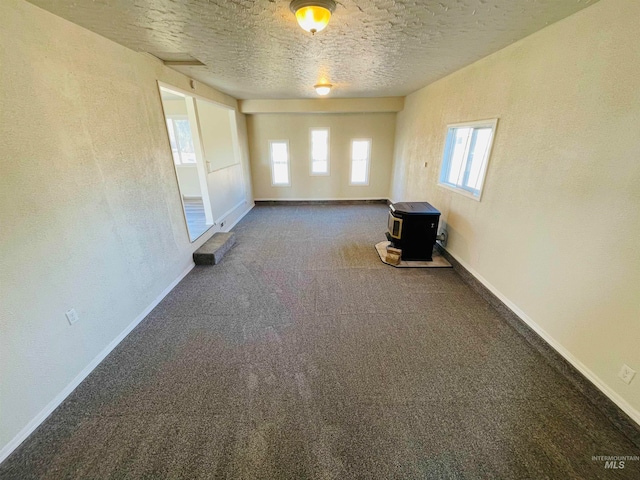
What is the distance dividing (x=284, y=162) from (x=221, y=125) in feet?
5.50

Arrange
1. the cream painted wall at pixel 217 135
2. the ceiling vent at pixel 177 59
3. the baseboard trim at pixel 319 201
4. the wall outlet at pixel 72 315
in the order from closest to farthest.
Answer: the wall outlet at pixel 72 315, the ceiling vent at pixel 177 59, the cream painted wall at pixel 217 135, the baseboard trim at pixel 319 201

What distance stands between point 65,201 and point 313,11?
2.09 m

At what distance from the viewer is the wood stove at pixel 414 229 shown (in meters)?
3.52

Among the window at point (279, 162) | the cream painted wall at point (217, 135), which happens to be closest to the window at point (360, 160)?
the window at point (279, 162)

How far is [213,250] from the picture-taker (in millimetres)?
3707

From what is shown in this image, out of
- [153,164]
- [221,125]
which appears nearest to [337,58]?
[153,164]

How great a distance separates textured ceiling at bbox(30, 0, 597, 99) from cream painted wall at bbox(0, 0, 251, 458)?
30cm

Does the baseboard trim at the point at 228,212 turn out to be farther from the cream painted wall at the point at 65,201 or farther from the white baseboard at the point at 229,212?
the cream painted wall at the point at 65,201

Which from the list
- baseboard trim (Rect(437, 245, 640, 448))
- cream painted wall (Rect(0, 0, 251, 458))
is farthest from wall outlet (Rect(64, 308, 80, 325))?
baseboard trim (Rect(437, 245, 640, 448))

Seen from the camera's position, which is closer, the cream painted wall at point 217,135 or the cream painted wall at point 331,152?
the cream painted wall at point 217,135

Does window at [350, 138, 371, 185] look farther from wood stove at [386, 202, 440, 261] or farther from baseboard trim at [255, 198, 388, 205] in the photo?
wood stove at [386, 202, 440, 261]

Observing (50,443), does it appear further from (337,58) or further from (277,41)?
(337,58)

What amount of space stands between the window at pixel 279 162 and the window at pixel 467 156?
4.01 meters

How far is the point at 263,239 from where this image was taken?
15.3 ft
